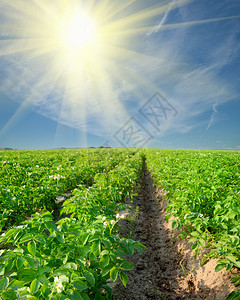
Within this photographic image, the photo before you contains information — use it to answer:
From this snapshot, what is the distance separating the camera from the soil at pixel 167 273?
287 cm

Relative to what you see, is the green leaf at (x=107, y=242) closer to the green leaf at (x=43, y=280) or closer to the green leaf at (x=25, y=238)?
the green leaf at (x=43, y=280)

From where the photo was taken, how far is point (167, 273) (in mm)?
3590

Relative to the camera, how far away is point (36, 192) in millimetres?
5055

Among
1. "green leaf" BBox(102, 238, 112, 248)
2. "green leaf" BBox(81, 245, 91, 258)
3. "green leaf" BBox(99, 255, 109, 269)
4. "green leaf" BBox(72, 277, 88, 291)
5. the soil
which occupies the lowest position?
the soil

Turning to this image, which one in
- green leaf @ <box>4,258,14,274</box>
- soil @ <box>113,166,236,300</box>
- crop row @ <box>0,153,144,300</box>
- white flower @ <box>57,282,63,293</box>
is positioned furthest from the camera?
soil @ <box>113,166,236,300</box>

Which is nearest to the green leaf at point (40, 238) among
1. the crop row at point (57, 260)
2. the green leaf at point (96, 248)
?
the crop row at point (57, 260)

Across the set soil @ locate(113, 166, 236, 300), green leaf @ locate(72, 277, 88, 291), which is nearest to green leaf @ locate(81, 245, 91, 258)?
green leaf @ locate(72, 277, 88, 291)

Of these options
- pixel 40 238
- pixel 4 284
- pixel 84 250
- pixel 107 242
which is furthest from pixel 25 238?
pixel 107 242

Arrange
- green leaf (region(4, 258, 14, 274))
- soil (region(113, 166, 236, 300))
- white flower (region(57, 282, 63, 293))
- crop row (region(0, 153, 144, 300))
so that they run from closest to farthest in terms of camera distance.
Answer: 1. white flower (region(57, 282, 63, 293))
2. crop row (region(0, 153, 144, 300))
3. green leaf (region(4, 258, 14, 274))
4. soil (region(113, 166, 236, 300))

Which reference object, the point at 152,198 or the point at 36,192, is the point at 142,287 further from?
the point at 152,198

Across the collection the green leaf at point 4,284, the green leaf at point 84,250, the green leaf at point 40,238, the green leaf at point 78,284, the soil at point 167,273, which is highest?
the green leaf at point 40,238

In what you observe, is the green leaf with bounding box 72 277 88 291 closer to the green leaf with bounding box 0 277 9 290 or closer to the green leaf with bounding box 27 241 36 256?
the green leaf with bounding box 27 241 36 256

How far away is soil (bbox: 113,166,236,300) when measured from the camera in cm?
287

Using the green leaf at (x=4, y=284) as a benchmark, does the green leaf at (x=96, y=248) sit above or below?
above
